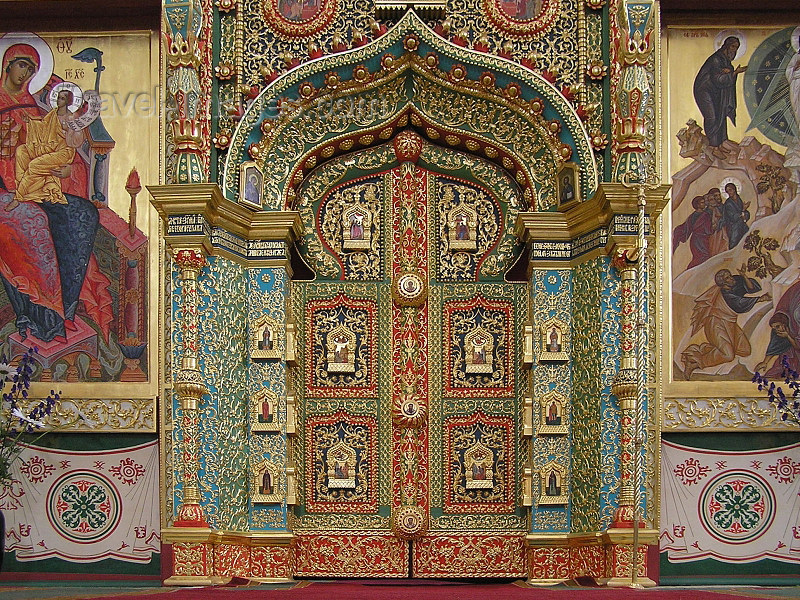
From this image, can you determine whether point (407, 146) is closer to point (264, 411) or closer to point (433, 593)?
point (264, 411)

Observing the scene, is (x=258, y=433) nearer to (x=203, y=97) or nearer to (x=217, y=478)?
(x=217, y=478)

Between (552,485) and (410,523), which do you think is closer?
(552,485)

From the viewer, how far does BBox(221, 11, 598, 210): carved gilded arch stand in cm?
1149

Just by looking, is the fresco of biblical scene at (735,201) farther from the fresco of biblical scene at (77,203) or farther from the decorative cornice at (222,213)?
the fresco of biblical scene at (77,203)

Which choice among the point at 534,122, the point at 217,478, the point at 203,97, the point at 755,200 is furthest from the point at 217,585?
the point at 755,200

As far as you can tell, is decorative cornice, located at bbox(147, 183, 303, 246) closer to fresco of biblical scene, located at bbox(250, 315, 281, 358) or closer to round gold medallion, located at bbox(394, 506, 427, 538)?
fresco of biblical scene, located at bbox(250, 315, 281, 358)

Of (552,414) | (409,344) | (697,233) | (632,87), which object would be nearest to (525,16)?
(632,87)

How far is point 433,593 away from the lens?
9828 mm

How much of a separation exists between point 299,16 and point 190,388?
3847mm

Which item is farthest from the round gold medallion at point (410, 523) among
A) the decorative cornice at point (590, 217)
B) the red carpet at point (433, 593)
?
the decorative cornice at point (590, 217)

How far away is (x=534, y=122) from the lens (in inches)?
460

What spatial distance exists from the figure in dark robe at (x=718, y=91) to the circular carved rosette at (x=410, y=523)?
464cm

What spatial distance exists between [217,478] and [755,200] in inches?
233

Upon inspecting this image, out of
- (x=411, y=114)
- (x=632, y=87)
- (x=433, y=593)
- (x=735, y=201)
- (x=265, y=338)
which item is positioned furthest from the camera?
(x=411, y=114)
